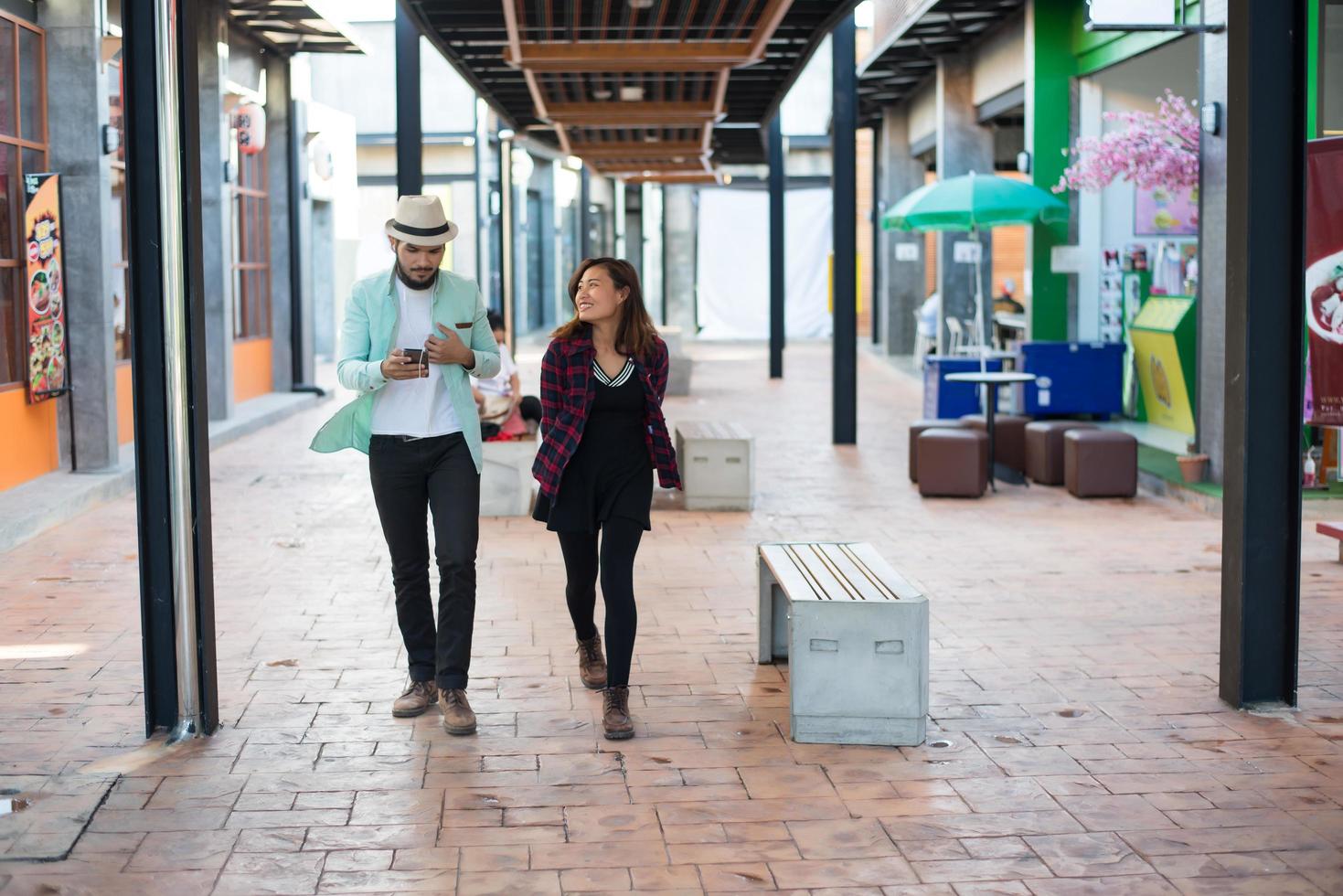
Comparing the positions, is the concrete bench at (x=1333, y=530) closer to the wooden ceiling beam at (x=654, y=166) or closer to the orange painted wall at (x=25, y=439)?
the orange painted wall at (x=25, y=439)

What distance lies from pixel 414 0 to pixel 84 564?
371 centimetres

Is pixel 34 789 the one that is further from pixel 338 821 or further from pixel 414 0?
pixel 414 0

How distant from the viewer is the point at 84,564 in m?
7.94

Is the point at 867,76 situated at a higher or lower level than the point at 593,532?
higher

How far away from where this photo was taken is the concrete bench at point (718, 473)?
9727 mm

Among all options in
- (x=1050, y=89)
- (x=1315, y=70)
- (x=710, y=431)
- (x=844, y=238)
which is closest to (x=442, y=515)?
(x=710, y=431)

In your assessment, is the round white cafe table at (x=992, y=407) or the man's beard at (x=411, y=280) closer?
the man's beard at (x=411, y=280)

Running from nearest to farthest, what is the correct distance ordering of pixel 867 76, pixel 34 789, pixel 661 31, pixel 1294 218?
pixel 34 789
pixel 1294 218
pixel 661 31
pixel 867 76

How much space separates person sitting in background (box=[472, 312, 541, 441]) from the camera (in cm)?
951

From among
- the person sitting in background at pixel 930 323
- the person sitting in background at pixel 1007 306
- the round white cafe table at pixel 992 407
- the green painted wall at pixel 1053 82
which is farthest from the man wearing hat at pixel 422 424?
the person sitting in background at pixel 1007 306

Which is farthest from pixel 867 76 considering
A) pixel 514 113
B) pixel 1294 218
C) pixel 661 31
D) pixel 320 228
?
pixel 1294 218

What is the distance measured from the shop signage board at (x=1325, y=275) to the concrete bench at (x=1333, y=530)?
0.58 meters

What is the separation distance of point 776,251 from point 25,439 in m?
11.7

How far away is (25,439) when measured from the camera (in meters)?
10.1
